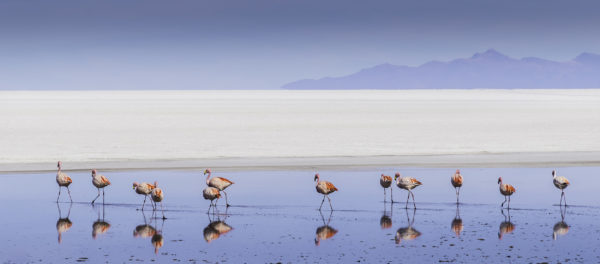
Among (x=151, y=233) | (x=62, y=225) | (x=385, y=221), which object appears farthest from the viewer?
(x=385, y=221)

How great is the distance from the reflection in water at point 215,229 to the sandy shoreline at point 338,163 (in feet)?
32.5

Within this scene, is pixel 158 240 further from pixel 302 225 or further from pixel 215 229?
pixel 302 225

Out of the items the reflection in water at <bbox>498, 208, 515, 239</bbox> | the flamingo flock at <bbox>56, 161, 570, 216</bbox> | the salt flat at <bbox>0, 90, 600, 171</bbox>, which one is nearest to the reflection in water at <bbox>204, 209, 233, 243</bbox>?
the flamingo flock at <bbox>56, 161, 570, 216</bbox>

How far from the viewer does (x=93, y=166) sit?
26.6 metres

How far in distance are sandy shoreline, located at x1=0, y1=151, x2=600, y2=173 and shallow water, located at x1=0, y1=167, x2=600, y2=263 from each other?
4020mm

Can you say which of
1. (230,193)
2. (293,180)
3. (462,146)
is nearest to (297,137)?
(462,146)

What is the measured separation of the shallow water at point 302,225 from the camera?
12.6 m

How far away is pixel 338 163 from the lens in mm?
27422

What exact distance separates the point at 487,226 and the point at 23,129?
110ft

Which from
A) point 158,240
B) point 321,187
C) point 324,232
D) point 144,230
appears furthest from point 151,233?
point 321,187

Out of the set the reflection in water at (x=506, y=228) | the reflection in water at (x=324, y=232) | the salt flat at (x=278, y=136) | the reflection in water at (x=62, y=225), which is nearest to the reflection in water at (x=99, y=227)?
the reflection in water at (x=62, y=225)

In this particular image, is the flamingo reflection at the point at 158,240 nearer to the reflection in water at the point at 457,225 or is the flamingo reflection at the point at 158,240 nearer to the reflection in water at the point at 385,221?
the reflection in water at the point at 385,221

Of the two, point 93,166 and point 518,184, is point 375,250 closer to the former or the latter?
point 518,184

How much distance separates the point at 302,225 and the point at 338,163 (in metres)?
12.2
